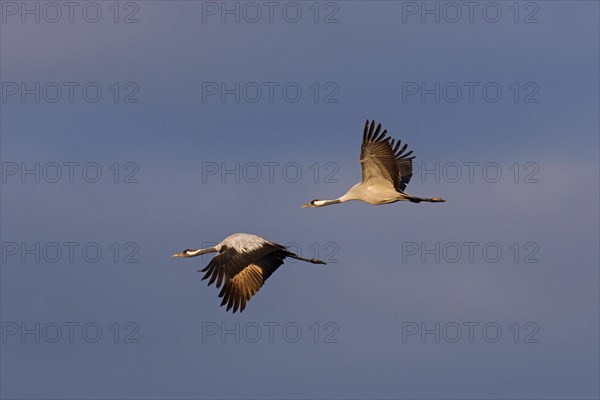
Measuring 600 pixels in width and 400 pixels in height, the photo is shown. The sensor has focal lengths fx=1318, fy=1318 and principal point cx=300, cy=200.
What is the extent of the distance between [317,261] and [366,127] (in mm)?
4382

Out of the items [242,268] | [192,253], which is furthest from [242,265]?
[192,253]

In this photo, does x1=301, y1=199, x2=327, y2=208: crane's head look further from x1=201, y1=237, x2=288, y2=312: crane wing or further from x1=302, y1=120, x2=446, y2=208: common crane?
x1=201, y1=237, x2=288, y2=312: crane wing

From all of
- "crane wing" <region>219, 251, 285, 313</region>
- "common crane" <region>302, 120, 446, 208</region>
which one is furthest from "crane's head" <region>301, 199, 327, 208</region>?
"crane wing" <region>219, 251, 285, 313</region>

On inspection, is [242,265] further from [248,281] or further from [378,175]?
[378,175]

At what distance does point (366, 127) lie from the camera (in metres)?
36.2

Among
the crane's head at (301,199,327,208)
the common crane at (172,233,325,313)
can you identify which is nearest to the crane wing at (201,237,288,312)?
the common crane at (172,233,325,313)

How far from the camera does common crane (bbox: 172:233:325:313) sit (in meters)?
33.3

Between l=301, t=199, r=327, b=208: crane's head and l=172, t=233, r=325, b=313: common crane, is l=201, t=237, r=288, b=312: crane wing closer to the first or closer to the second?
l=172, t=233, r=325, b=313: common crane

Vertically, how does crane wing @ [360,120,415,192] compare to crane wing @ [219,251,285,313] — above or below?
above

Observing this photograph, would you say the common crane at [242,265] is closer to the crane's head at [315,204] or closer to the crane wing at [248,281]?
the crane wing at [248,281]

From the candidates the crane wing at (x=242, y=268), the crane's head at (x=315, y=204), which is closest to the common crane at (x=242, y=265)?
the crane wing at (x=242, y=268)

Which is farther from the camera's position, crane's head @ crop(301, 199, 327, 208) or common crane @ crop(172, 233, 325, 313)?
crane's head @ crop(301, 199, 327, 208)

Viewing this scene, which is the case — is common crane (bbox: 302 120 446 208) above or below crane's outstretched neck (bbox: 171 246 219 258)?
above

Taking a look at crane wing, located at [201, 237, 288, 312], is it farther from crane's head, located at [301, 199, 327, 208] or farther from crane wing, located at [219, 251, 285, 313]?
crane's head, located at [301, 199, 327, 208]
